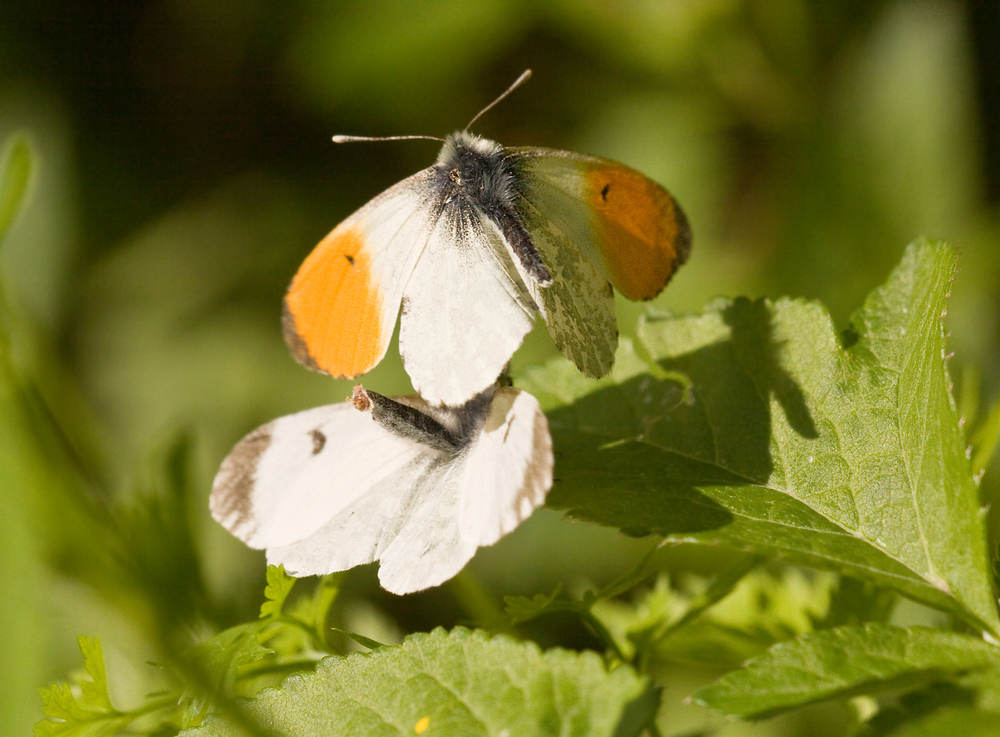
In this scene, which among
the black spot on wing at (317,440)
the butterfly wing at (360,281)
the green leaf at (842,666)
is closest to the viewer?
the green leaf at (842,666)

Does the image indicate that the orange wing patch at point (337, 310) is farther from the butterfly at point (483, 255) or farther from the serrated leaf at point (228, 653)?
the serrated leaf at point (228, 653)

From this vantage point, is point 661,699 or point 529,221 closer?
point 661,699

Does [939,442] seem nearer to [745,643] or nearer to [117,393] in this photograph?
[745,643]

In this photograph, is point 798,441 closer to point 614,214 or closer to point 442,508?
point 614,214

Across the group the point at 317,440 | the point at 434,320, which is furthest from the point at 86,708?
the point at 434,320

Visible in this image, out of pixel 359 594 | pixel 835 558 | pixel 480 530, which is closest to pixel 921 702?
pixel 835 558

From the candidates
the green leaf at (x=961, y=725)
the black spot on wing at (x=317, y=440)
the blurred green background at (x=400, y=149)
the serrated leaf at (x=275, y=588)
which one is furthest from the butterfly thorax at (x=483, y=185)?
the blurred green background at (x=400, y=149)

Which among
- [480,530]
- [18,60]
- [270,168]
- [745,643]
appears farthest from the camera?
[270,168]
